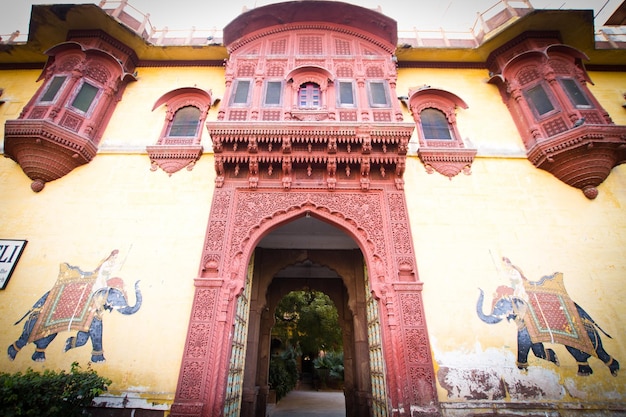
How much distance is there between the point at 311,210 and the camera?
6.59m

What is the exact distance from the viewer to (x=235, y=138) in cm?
659

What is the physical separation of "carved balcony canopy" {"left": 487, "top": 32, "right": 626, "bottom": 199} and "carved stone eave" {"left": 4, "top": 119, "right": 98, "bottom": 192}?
1078 centimetres

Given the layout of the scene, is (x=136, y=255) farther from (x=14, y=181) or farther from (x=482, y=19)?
(x=482, y=19)

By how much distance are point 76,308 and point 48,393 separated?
1853mm

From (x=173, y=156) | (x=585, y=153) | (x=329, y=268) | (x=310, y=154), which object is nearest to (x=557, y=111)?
(x=585, y=153)

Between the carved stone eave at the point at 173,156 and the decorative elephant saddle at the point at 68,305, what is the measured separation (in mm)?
2701

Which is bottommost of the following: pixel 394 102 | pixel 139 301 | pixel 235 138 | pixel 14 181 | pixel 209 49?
pixel 139 301

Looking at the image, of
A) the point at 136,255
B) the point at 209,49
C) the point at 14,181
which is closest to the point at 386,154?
the point at 136,255

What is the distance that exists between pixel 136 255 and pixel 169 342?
6.28ft

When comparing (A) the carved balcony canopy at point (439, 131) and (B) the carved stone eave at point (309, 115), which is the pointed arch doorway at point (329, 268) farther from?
(A) the carved balcony canopy at point (439, 131)

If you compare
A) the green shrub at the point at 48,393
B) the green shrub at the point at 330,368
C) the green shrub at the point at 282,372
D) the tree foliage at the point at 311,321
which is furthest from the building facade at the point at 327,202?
the green shrub at the point at 330,368

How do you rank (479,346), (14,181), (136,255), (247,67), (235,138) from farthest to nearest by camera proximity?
(247,67)
(14,181)
(235,138)
(136,255)
(479,346)

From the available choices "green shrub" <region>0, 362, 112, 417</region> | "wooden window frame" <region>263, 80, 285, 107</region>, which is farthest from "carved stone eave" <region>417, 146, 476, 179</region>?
"green shrub" <region>0, 362, 112, 417</region>

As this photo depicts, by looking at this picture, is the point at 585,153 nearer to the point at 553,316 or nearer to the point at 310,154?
the point at 553,316
